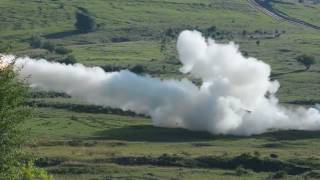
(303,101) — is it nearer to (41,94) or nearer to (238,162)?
(41,94)

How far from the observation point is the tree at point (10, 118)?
42.0 metres

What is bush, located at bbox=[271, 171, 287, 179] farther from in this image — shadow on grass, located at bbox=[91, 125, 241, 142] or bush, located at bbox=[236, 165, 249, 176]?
shadow on grass, located at bbox=[91, 125, 241, 142]

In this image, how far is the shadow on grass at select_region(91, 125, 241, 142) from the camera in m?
115

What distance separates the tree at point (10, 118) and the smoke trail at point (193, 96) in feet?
239

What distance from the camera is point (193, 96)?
12400cm

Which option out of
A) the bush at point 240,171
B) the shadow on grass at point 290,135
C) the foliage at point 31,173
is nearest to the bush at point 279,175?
the bush at point 240,171

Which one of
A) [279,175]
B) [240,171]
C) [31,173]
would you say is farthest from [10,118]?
[240,171]

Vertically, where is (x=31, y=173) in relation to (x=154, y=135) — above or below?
above

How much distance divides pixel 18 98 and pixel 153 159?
54486mm

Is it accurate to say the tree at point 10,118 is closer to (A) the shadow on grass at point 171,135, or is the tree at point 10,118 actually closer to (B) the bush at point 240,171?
(B) the bush at point 240,171

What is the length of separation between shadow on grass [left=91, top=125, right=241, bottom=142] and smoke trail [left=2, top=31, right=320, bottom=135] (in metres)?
2.01

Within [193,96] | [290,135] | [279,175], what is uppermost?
[193,96]

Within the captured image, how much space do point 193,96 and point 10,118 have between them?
82.9 metres

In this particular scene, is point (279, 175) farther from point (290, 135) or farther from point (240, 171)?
point (290, 135)
